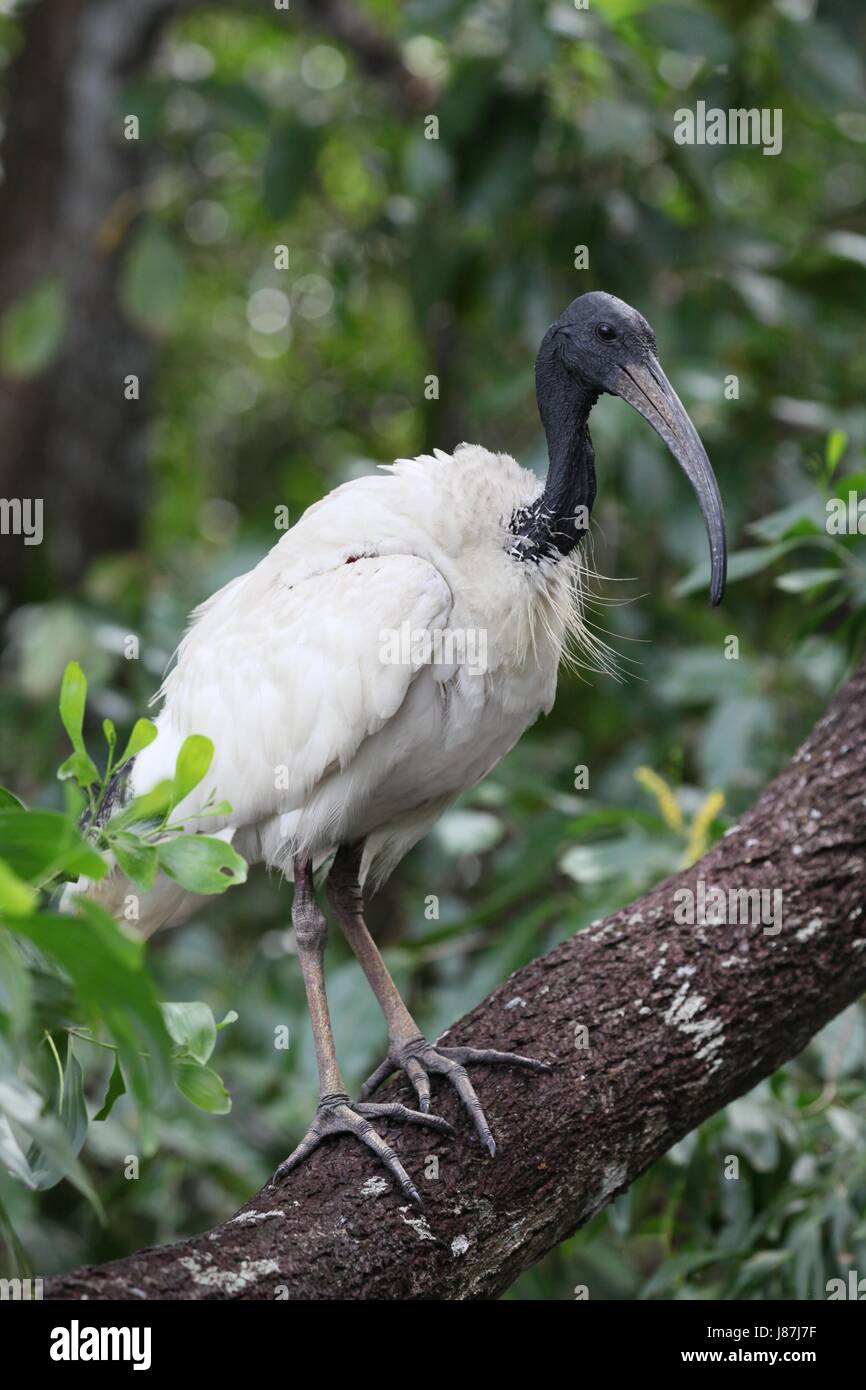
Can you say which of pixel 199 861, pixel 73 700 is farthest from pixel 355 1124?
pixel 73 700

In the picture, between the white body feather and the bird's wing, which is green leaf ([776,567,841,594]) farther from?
the bird's wing

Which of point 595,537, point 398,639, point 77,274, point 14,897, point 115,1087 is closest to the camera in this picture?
point 14,897

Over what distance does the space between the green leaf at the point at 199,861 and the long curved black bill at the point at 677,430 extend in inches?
55.1

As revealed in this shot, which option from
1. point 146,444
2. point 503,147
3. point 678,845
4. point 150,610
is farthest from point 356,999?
point 146,444

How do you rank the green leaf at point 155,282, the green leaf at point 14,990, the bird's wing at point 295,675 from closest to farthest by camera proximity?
the green leaf at point 14,990 < the bird's wing at point 295,675 < the green leaf at point 155,282

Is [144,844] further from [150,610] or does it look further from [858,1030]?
[150,610]

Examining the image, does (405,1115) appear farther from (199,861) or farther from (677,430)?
(677,430)

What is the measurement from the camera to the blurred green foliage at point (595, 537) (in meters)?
3.57

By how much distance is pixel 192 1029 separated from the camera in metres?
2.05

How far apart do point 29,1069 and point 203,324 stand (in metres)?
6.92

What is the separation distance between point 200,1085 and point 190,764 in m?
0.48

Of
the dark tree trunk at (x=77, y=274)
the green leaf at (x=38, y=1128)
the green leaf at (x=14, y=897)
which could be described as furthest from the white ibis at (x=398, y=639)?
the dark tree trunk at (x=77, y=274)

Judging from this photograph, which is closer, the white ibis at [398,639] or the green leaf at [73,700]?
the green leaf at [73,700]

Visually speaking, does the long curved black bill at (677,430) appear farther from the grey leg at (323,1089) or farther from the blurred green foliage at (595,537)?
the grey leg at (323,1089)
